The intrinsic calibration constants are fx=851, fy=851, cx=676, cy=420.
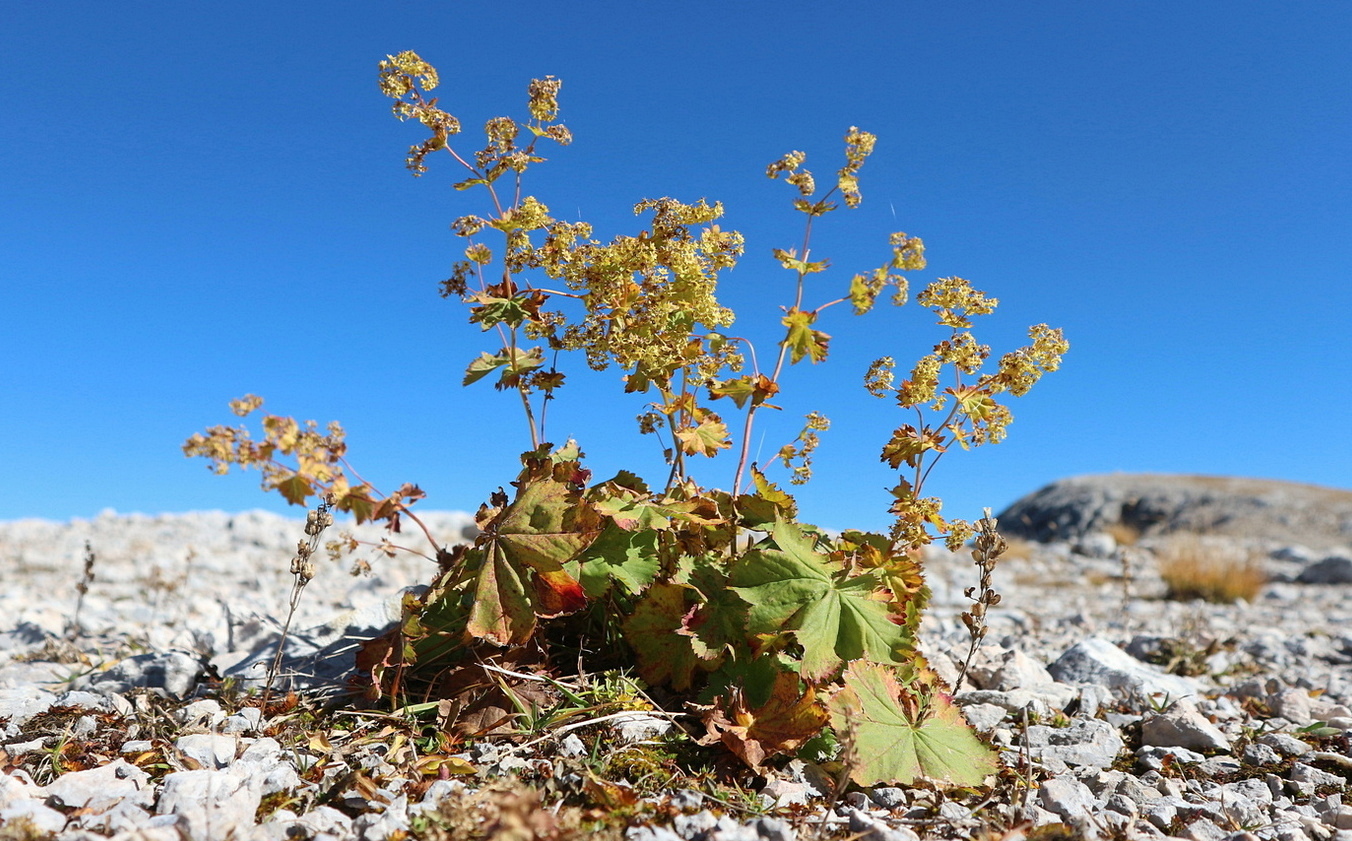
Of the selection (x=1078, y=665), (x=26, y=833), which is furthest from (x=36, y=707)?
(x=1078, y=665)

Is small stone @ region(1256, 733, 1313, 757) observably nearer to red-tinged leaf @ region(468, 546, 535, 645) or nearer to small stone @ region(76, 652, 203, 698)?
red-tinged leaf @ region(468, 546, 535, 645)

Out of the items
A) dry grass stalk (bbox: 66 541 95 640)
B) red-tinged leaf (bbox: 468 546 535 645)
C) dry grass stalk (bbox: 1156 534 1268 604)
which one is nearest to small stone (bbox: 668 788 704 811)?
red-tinged leaf (bbox: 468 546 535 645)

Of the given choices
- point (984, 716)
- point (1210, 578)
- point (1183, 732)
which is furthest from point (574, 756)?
Answer: point (1210, 578)

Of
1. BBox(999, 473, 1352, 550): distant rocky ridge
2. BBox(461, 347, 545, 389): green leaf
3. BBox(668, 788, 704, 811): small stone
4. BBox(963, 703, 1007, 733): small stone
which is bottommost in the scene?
BBox(668, 788, 704, 811): small stone

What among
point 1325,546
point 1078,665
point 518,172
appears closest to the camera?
point 518,172

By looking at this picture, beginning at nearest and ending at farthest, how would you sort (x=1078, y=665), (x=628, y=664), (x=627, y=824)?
(x=627, y=824), (x=628, y=664), (x=1078, y=665)

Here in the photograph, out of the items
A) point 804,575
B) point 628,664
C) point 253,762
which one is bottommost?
point 253,762

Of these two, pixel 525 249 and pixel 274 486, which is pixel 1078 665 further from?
pixel 274 486
